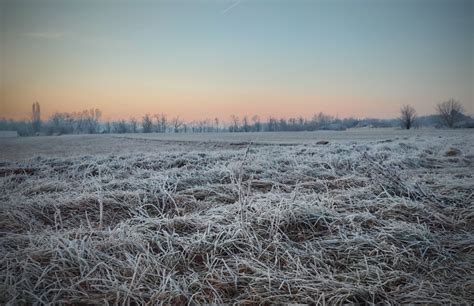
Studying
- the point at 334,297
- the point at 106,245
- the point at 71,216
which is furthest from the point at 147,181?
the point at 334,297

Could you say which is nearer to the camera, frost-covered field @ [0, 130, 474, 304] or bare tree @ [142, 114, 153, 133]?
frost-covered field @ [0, 130, 474, 304]

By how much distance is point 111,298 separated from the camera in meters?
1.86

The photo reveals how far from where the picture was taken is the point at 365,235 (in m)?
2.61

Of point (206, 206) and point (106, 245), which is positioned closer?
point (106, 245)

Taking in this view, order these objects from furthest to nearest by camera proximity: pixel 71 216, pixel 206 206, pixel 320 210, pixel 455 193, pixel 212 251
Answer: pixel 455 193 < pixel 206 206 < pixel 71 216 < pixel 320 210 < pixel 212 251

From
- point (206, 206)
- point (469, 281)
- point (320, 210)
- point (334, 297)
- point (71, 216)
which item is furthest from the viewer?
point (206, 206)

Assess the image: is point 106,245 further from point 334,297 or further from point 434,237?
point 434,237

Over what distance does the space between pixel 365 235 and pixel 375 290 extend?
784 mm

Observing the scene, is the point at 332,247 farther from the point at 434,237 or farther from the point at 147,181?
the point at 147,181

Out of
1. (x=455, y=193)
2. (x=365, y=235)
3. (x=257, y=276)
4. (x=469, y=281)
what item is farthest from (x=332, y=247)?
(x=455, y=193)

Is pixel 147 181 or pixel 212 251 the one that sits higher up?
pixel 147 181

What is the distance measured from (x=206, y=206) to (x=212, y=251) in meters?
1.28

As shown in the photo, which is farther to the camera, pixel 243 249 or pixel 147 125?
pixel 147 125

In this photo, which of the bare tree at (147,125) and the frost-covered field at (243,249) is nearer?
the frost-covered field at (243,249)
